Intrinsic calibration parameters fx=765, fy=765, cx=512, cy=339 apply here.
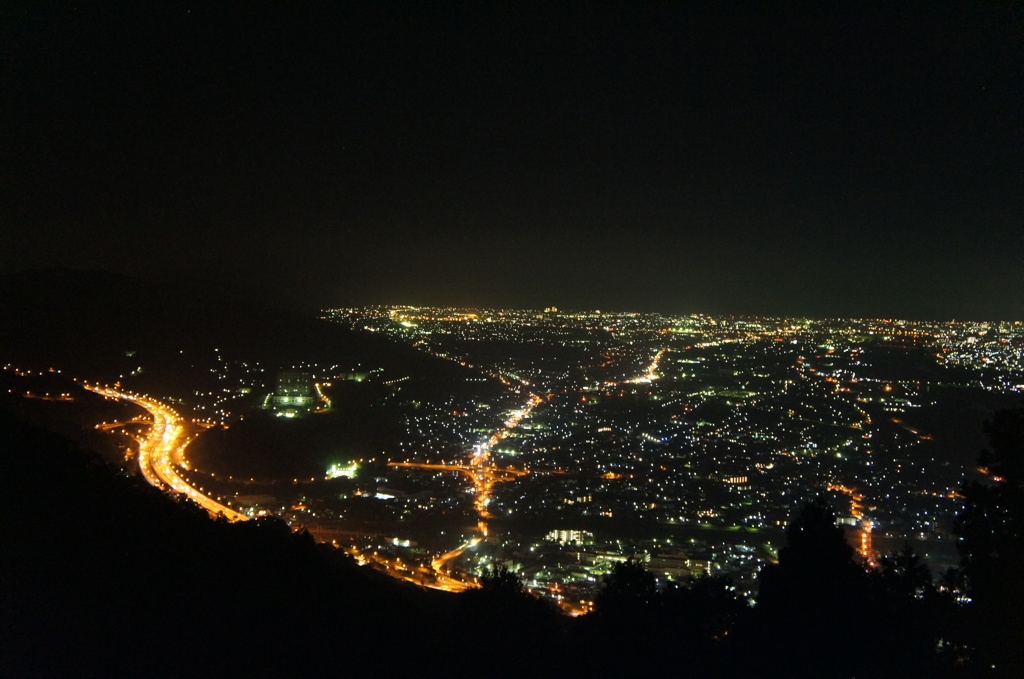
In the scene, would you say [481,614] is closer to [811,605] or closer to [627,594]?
[627,594]

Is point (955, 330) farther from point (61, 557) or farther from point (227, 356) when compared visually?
point (61, 557)

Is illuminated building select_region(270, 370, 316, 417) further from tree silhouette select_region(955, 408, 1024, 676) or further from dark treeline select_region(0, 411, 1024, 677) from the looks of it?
tree silhouette select_region(955, 408, 1024, 676)

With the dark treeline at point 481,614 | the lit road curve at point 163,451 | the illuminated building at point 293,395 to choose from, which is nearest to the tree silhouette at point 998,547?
the dark treeline at point 481,614

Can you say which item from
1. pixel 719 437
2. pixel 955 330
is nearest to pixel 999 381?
pixel 719 437

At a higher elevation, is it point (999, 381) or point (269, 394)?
point (999, 381)

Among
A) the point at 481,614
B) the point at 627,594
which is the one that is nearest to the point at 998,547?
the point at 627,594

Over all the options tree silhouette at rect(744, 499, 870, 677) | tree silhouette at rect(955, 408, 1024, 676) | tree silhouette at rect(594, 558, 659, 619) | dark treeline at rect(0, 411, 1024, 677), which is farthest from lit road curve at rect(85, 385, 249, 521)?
tree silhouette at rect(955, 408, 1024, 676)
